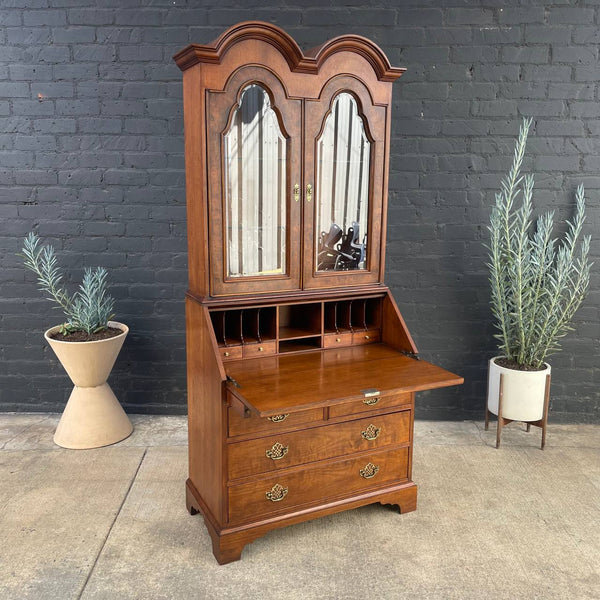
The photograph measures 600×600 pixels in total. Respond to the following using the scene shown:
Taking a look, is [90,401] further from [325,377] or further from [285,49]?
[285,49]

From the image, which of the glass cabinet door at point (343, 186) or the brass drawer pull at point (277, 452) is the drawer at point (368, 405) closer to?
the brass drawer pull at point (277, 452)

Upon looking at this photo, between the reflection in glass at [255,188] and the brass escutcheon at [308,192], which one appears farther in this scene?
the brass escutcheon at [308,192]

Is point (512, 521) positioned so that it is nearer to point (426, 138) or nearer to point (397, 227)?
point (397, 227)

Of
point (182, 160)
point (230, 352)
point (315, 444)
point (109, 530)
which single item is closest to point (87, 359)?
point (109, 530)

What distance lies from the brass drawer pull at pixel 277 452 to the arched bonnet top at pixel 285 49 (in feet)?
Answer: 4.77

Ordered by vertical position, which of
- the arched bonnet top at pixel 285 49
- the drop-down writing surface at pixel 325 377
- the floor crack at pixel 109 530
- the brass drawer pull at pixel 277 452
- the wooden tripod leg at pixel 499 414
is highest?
the arched bonnet top at pixel 285 49

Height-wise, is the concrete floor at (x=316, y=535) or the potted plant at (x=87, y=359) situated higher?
the potted plant at (x=87, y=359)

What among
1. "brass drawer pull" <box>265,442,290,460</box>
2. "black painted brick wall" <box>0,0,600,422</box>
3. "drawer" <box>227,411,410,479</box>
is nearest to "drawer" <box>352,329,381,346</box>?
"drawer" <box>227,411,410,479</box>

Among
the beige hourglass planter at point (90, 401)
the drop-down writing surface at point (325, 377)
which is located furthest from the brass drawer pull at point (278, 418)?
the beige hourglass planter at point (90, 401)

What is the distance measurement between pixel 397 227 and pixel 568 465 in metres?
1.58

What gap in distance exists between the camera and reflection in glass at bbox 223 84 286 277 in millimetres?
2242

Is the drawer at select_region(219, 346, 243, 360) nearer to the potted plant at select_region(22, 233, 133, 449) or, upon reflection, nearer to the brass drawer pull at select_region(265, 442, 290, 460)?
the brass drawer pull at select_region(265, 442, 290, 460)

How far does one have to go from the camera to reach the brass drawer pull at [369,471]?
8.21ft

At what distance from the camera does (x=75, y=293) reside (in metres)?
3.47
